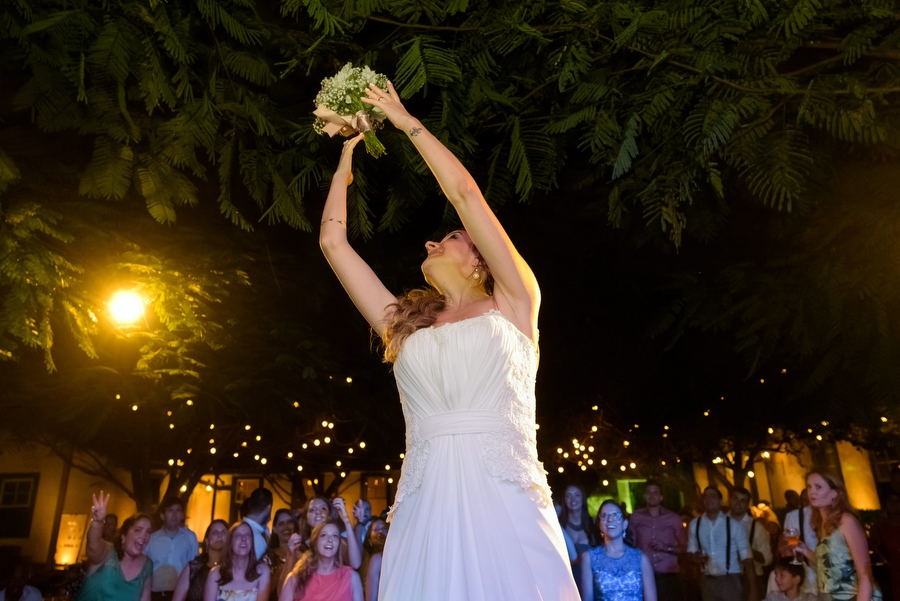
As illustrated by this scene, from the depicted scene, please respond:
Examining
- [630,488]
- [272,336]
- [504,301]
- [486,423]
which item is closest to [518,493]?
[486,423]

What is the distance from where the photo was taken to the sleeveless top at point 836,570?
18.8ft

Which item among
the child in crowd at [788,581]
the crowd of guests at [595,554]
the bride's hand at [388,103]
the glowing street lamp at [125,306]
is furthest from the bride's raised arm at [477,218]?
the child in crowd at [788,581]

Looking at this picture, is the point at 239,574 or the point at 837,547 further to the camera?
the point at 239,574

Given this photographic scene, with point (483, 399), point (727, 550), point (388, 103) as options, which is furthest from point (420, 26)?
point (727, 550)

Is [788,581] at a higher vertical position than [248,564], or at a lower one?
lower

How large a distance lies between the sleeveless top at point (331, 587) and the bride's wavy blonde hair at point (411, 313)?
410 centimetres

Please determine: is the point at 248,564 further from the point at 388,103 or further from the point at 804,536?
the point at 388,103

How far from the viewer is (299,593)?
21.0 feet

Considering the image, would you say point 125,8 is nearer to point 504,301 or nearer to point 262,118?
point 262,118

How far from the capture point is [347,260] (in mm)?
3014

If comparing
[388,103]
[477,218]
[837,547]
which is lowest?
[837,547]

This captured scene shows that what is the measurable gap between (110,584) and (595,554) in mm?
4417

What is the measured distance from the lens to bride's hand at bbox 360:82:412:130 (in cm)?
259

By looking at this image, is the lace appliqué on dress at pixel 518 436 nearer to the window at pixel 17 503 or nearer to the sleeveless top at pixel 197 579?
the sleeveless top at pixel 197 579
